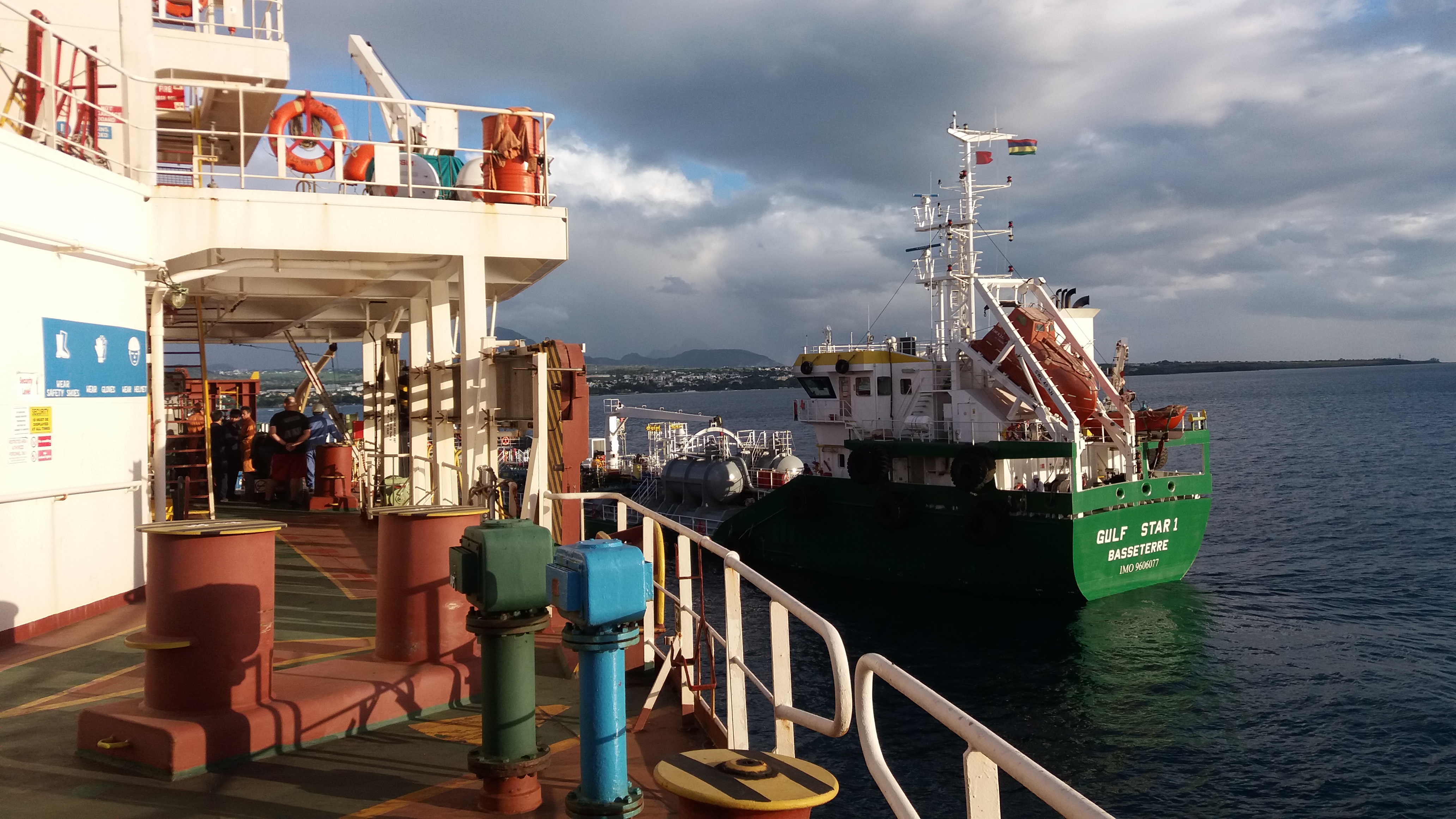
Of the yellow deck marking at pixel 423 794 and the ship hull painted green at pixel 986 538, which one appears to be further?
the ship hull painted green at pixel 986 538

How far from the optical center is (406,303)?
1518 cm

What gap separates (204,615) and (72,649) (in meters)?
2.87

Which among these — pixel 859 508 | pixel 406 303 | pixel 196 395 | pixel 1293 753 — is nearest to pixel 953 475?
pixel 859 508

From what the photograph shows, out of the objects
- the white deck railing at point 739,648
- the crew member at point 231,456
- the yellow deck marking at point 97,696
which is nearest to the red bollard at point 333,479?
the crew member at point 231,456

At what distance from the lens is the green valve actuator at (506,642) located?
3920 millimetres

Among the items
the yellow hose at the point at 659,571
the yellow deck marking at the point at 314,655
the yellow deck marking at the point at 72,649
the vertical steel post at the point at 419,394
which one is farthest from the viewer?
the vertical steel post at the point at 419,394

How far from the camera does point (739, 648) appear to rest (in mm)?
4043

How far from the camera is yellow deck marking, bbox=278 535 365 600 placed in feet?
26.7

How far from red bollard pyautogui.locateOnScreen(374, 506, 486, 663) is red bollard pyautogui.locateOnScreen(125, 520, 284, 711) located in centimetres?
83

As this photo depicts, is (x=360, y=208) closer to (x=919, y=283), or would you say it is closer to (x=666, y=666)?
(x=666, y=666)

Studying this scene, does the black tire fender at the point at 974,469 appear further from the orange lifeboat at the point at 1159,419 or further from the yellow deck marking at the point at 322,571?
the yellow deck marking at the point at 322,571

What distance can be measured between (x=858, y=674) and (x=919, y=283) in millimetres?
24389

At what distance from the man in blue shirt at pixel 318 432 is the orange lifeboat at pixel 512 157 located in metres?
8.03

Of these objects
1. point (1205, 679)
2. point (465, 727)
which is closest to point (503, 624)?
point (465, 727)
